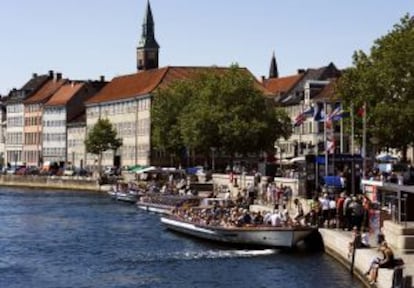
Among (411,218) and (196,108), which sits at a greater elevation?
(196,108)

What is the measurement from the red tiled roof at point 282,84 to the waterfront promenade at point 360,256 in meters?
111

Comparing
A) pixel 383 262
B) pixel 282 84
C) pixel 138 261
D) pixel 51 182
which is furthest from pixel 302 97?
pixel 383 262

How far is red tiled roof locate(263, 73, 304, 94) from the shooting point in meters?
165

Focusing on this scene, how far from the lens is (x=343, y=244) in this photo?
160 feet

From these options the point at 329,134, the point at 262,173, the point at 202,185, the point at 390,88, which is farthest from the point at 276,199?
the point at 202,185

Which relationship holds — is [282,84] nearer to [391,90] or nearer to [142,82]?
[142,82]

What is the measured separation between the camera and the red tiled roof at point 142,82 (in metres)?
168

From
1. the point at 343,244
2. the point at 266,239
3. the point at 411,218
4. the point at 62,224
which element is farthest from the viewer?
the point at 62,224

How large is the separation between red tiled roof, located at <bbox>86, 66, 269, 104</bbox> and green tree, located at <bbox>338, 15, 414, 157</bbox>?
73.8 metres

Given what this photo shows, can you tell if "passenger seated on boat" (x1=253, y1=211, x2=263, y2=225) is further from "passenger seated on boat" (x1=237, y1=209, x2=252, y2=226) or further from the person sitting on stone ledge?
the person sitting on stone ledge

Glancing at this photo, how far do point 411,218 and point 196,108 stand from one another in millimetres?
71671

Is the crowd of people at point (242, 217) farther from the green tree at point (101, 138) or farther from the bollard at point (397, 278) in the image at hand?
the green tree at point (101, 138)

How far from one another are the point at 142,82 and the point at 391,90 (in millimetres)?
99644

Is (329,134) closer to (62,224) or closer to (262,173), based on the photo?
(62,224)
